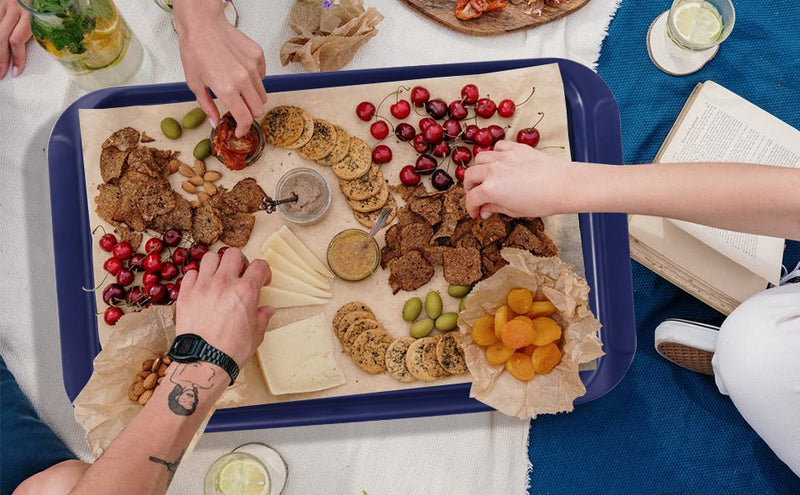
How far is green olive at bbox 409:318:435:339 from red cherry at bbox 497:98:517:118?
0.63 metres

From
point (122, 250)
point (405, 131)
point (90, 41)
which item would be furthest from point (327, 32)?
point (122, 250)

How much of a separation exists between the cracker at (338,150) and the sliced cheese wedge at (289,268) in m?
0.30

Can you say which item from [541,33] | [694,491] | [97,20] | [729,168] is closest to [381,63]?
[541,33]

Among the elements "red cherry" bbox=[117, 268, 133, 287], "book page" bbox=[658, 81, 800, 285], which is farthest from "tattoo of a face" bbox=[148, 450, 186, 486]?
"book page" bbox=[658, 81, 800, 285]

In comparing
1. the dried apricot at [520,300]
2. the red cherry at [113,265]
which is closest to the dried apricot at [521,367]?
the dried apricot at [520,300]

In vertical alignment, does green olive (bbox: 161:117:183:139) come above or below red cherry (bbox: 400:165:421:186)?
above

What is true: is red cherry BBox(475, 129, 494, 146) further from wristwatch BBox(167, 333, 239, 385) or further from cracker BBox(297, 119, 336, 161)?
wristwatch BBox(167, 333, 239, 385)

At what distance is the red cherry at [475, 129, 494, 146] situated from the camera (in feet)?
5.69

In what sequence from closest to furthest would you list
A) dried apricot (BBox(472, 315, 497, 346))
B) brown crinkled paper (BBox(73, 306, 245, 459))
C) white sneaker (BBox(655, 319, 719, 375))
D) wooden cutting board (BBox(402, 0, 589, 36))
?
1. brown crinkled paper (BBox(73, 306, 245, 459))
2. dried apricot (BBox(472, 315, 497, 346))
3. white sneaker (BBox(655, 319, 719, 375))
4. wooden cutting board (BBox(402, 0, 589, 36))

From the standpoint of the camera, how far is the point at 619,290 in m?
1.75

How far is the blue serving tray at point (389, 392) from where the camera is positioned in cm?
171

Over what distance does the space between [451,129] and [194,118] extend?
2.40 ft

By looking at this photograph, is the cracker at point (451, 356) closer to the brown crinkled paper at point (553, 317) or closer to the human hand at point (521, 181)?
the brown crinkled paper at point (553, 317)

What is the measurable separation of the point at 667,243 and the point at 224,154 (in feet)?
4.32
